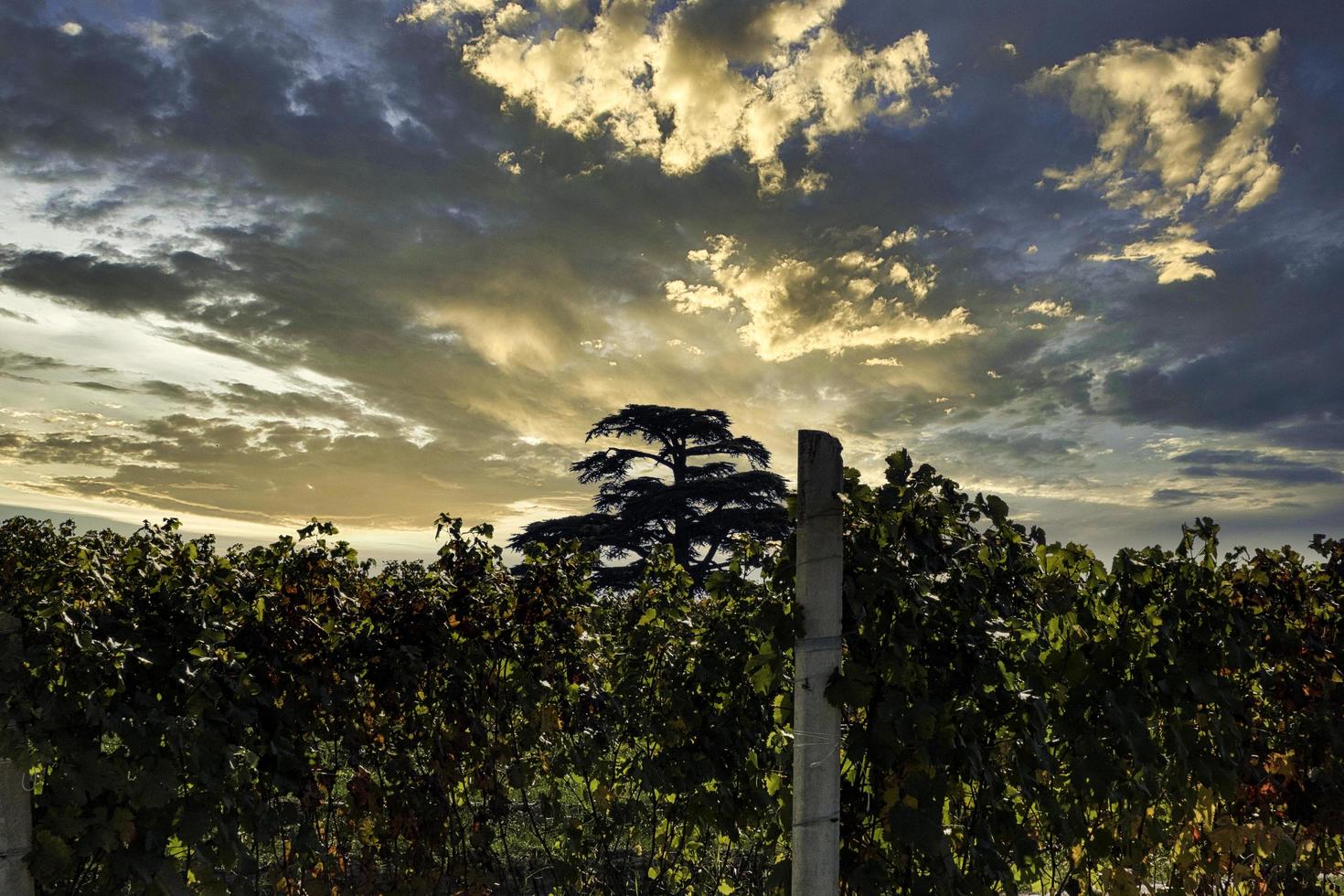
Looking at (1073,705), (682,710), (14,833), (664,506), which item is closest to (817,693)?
(1073,705)

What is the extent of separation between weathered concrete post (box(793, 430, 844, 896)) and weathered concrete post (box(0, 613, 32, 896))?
2.28m

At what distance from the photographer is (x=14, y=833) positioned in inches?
107

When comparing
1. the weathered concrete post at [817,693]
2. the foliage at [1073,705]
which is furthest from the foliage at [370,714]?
the foliage at [1073,705]

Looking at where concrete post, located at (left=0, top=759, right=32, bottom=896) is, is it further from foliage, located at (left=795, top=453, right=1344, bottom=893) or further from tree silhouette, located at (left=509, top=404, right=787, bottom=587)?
tree silhouette, located at (left=509, top=404, right=787, bottom=587)

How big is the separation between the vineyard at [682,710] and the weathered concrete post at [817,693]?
73 millimetres

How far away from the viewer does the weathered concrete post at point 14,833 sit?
8.86ft

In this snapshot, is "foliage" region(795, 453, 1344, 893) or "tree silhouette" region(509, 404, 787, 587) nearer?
"foliage" region(795, 453, 1344, 893)

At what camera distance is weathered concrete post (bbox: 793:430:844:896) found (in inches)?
103

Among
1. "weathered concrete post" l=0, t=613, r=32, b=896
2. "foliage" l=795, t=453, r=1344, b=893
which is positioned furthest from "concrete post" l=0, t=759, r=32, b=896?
"foliage" l=795, t=453, r=1344, b=893

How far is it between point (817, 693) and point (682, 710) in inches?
51.2

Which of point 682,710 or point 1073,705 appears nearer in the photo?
point 1073,705

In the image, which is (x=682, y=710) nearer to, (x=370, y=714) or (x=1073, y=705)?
(x=370, y=714)

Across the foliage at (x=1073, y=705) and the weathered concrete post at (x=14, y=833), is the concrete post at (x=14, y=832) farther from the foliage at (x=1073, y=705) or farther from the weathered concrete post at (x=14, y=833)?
the foliage at (x=1073, y=705)

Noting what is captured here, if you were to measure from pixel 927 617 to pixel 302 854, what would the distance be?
242cm
